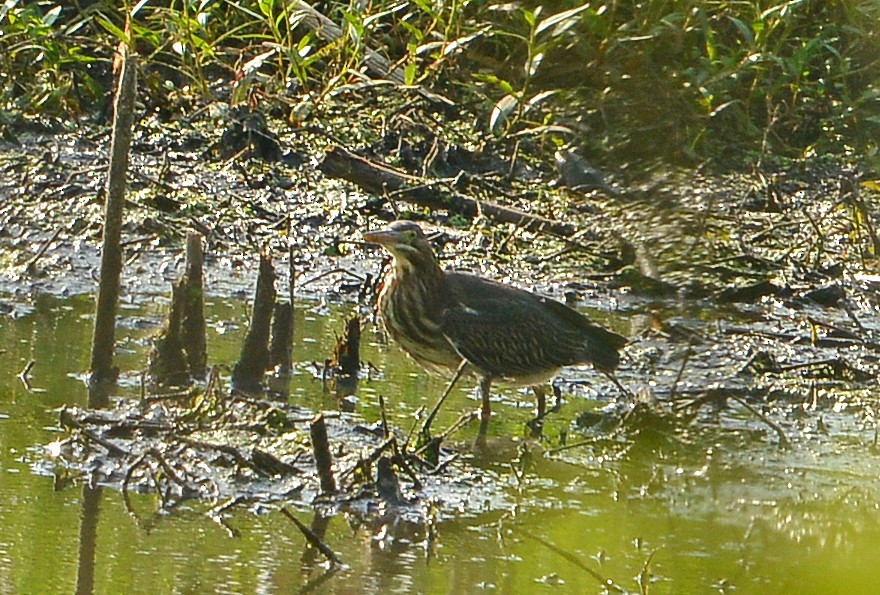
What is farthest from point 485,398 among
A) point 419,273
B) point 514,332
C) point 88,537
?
point 88,537

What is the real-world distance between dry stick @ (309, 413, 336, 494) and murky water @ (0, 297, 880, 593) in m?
0.13

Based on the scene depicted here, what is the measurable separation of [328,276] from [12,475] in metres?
3.71

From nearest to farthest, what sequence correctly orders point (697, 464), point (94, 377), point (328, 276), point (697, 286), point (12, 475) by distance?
1. point (12, 475)
2. point (697, 464)
3. point (94, 377)
4. point (697, 286)
5. point (328, 276)

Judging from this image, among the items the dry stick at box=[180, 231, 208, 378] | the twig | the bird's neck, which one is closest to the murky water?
the dry stick at box=[180, 231, 208, 378]

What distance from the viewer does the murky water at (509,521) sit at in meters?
4.51

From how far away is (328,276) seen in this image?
29.2ft

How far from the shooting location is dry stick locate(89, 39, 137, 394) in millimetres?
6191

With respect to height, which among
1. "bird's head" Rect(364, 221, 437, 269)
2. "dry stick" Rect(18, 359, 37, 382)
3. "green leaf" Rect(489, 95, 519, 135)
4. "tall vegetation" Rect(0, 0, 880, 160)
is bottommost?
"dry stick" Rect(18, 359, 37, 382)

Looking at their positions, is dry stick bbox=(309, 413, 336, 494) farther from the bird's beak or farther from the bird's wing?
the bird's beak

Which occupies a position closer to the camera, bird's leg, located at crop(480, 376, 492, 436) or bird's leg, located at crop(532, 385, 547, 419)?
bird's leg, located at crop(480, 376, 492, 436)

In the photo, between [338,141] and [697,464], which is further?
[338,141]

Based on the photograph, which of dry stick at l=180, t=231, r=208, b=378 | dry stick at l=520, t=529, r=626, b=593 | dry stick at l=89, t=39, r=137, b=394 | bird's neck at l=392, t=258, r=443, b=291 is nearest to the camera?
dry stick at l=520, t=529, r=626, b=593

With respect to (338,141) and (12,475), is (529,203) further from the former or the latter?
(12,475)

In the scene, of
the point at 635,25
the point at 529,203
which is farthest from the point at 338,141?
the point at 635,25
